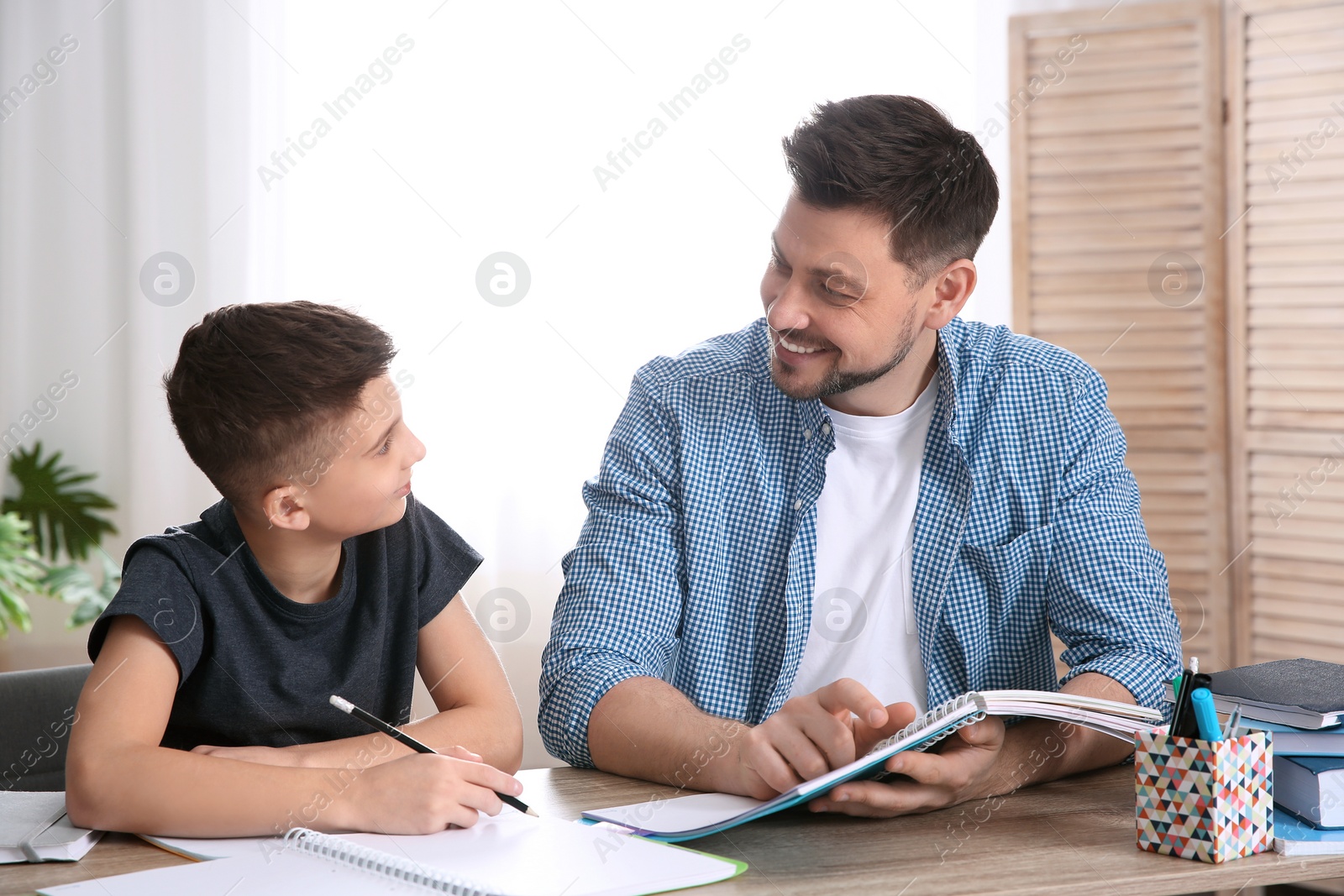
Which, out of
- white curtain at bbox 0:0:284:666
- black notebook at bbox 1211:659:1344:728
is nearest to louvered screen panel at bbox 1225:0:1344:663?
black notebook at bbox 1211:659:1344:728

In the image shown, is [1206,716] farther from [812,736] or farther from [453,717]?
[453,717]

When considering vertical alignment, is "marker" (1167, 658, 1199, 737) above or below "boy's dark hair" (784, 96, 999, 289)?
below

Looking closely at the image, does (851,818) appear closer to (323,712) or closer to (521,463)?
(323,712)

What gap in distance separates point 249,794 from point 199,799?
0.04 meters

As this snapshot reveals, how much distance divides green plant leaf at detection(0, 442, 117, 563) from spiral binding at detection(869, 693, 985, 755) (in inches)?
102

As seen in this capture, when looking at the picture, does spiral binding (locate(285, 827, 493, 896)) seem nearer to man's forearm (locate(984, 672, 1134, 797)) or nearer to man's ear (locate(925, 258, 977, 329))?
man's forearm (locate(984, 672, 1134, 797))

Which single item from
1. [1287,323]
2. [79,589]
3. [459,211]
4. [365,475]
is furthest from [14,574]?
[1287,323]

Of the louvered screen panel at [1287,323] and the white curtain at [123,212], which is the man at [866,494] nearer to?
the louvered screen panel at [1287,323]

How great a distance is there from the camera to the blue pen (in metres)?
0.87

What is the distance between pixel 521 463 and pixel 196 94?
123 cm

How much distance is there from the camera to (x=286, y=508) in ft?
3.80

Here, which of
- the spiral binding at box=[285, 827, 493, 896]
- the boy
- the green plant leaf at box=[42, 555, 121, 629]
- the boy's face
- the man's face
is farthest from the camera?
the green plant leaf at box=[42, 555, 121, 629]

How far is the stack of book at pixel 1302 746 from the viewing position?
3.01ft

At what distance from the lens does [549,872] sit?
826 mm
